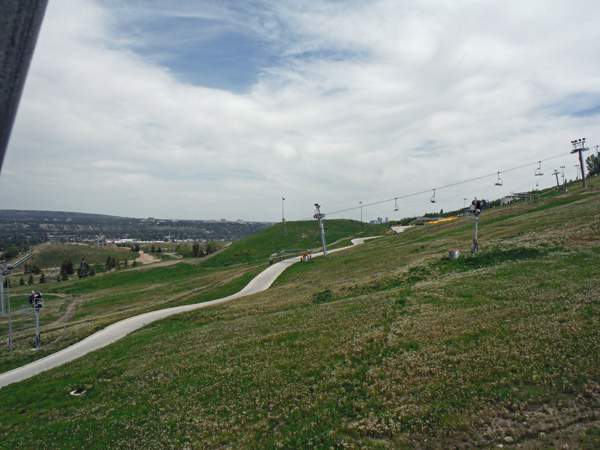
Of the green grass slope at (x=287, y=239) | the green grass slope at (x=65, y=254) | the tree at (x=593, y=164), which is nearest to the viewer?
the green grass slope at (x=287, y=239)

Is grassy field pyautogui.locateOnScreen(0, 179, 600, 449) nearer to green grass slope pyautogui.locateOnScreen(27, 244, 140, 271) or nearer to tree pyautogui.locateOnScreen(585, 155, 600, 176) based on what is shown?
tree pyautogui.locateOnScreen(585, 155, 600, 176)

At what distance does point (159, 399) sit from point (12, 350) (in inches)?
858

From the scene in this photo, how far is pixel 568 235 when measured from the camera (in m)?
26.6

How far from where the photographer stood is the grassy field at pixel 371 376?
30.7ft

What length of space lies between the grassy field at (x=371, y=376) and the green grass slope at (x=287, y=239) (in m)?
50.2

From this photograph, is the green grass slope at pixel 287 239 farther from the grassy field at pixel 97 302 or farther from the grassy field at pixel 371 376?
the grassy field at pixel 371 376

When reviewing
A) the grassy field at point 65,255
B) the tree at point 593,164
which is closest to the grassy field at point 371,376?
the tree at point 593,164

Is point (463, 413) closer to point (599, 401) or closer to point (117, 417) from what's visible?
point (599, 401)

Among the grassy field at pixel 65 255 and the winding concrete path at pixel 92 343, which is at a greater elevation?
the grassy field at pixel 65 255

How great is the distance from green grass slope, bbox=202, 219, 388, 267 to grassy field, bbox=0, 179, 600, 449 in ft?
165

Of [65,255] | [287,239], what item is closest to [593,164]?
[287,239]

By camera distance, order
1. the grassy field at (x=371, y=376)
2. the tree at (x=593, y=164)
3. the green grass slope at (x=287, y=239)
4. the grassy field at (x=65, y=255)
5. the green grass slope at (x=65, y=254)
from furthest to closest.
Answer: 1. the green grass slope at (x=65, y=254)
2. the grassy field at (x=65, y=255)
3. the tree at (x=593, y=164)
4. the green grass slope at (x=287, y=239)
5. the grassy field at (x=371, y=376)

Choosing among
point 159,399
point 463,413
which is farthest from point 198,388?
point 463,413

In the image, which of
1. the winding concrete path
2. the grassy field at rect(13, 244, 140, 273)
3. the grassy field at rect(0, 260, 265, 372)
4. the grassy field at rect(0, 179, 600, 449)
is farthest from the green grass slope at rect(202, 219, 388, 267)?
the grassy field at rect(13, 244, 140, 273)
